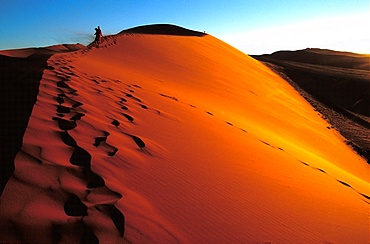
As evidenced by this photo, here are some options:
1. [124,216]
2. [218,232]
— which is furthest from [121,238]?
[218,232]

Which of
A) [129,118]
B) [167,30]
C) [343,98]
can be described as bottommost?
[343,98]

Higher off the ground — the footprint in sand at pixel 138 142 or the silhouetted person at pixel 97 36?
the silhouetted person at pixel 97 36

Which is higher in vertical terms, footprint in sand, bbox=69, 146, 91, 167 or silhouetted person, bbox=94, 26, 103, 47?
silhouetted person, bbox=94, 26, 103, 47

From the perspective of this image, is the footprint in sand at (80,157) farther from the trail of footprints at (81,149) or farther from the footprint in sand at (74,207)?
the footprint in sand at (74,207)

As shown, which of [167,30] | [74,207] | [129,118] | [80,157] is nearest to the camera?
[74,207]

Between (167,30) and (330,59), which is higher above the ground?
(167,30)

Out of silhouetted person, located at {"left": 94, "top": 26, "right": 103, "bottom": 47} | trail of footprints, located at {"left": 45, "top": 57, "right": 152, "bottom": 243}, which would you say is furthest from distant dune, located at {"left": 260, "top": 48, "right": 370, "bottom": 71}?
trail of footprints, located at {"left": 45, "top": 57, "right": 152, "bottom": 243}

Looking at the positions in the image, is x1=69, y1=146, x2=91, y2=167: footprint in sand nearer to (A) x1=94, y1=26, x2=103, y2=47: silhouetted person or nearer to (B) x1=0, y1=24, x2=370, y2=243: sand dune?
(B) x1=0, y1=24, x2=370, y2=243: sand dune

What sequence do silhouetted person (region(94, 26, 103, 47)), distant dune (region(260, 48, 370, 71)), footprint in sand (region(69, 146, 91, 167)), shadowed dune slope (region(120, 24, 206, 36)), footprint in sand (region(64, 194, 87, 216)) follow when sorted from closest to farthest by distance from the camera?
footprint in sand (region(64, 194, 87, 216))
footprint in sand (region(69, 146, 91, 167))
silhouetted person (region(94, 26, 103, 47))
shadowed dune slope (region(120, 24, 206, 36))
distant dune (region(260, 48, 370, 71))

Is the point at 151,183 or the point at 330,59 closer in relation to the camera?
the point at 151,183

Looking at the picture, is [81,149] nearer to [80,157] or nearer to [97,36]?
[80,157]

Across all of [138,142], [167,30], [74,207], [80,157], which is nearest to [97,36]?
[138,142]

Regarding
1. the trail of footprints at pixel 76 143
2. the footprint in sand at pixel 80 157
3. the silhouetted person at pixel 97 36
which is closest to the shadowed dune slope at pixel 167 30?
the silhouetted person at pixel 97 36

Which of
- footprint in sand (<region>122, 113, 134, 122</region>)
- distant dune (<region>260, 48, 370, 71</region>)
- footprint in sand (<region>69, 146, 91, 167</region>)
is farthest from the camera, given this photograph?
distant dune (<region>260, 48, 370, 71</region>)
